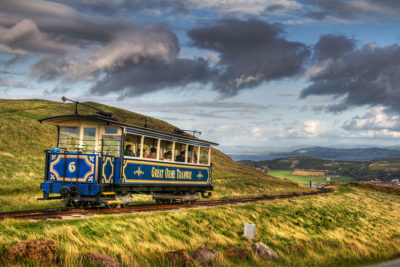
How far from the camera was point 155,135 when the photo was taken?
19891 millimetres

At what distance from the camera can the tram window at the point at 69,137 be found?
18031 millimetres

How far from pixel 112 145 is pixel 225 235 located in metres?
6.29

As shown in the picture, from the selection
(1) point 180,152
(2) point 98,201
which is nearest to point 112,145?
(2) point 98,201


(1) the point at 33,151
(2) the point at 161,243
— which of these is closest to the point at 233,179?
(1) the point at 33,151

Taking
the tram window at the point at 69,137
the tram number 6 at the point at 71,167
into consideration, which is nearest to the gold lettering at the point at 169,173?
the tram window at the point at 69,137

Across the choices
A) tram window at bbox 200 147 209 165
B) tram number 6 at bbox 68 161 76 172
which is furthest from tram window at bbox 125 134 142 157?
tram window at bbox 200 147 209 165

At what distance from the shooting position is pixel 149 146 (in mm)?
19906

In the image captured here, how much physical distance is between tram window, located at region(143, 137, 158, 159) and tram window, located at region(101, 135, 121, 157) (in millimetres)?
2041

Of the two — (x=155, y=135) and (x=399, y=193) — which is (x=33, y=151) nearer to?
(x=155, y=135)

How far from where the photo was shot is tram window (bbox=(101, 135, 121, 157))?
1764 cm

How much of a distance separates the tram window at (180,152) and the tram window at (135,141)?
3300 mm

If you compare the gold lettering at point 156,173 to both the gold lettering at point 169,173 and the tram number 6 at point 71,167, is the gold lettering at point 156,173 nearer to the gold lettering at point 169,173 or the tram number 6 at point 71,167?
the gold lettering at point 169,173

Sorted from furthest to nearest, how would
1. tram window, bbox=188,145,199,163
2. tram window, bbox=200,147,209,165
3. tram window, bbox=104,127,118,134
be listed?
tram window, bbox=200,147,209,165 < tram window, bbox=188,145,199,163 < tram window, bbox=104,127,118,134

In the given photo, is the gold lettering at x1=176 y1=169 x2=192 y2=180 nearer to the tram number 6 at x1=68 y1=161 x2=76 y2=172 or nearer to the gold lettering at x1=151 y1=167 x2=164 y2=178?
the gold lettering at x1=151 y1=167 x2=164 y2=178
